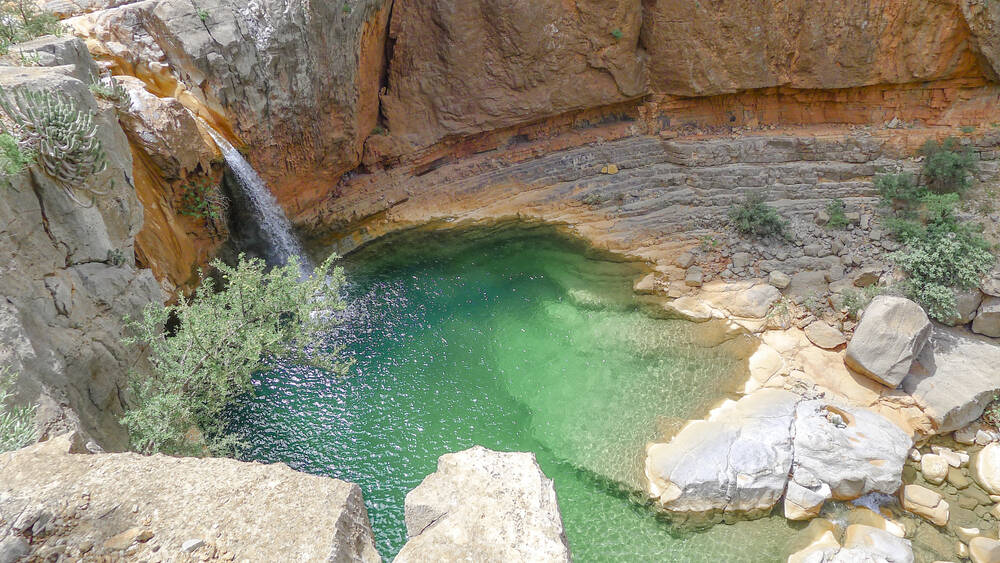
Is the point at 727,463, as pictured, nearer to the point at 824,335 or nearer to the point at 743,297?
the point at 824,335

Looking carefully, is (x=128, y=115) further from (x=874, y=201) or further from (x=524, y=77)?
(x=874, y=201)

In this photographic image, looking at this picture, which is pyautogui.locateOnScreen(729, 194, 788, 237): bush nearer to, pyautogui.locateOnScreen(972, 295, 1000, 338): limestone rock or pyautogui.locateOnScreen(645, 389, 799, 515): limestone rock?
pyautogui.locateOnScreen(972, 295, 1000, 338): limestone rock

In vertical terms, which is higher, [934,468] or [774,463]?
[774,463]

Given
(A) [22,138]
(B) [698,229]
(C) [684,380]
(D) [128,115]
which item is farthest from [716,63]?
(A) [22,138]

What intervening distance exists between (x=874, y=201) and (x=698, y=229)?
4394 mm

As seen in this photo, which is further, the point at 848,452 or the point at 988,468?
the point at 988,468

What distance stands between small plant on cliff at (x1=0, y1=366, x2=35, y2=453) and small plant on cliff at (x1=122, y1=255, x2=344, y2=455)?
1.39m

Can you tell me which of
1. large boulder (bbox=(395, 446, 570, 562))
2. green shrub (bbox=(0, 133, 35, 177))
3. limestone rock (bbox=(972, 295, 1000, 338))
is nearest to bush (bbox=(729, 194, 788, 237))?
limestone rock (bbox=(972, 295, 1000, 338))

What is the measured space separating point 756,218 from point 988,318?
16.7ft

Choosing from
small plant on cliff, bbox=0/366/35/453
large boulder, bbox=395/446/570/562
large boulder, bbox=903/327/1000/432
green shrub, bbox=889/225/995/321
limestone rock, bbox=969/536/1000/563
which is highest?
small plant on cliff, bbox=0/366/35/453

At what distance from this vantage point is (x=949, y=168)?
41.6 feet

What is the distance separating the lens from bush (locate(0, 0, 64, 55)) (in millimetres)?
8336

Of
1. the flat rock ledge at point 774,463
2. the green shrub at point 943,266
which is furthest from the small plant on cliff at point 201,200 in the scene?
the green shrub at point 943,266

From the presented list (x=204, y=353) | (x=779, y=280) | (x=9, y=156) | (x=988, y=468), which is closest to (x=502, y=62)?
(x=779, y=280)
